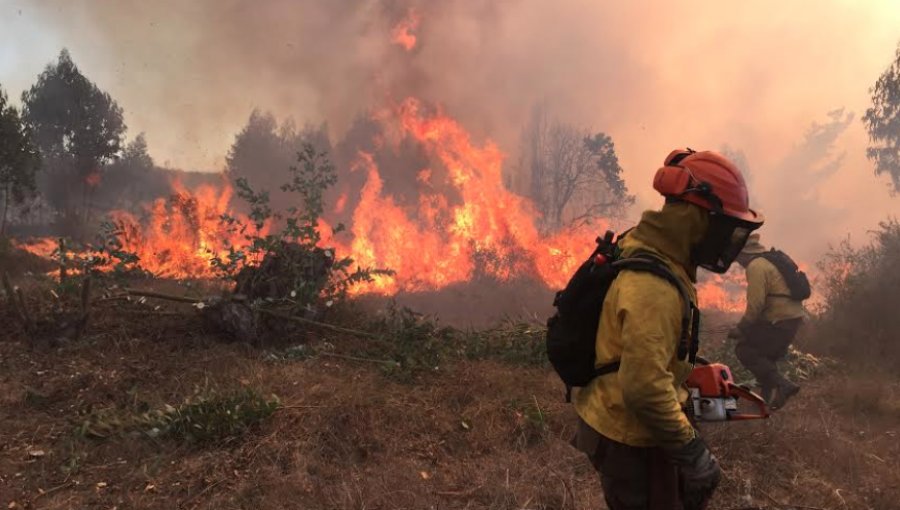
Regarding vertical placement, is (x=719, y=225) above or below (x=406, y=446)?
above

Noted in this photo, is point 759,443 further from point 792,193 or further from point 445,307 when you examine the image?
point 792,193

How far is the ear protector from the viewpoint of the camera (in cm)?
218

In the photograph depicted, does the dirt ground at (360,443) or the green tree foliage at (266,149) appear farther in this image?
the green tree foliage at (266,149)

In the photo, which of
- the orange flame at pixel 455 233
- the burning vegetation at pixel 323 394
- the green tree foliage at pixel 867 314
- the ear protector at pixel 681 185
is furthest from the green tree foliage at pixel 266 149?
the ear protector at pixel 681 185

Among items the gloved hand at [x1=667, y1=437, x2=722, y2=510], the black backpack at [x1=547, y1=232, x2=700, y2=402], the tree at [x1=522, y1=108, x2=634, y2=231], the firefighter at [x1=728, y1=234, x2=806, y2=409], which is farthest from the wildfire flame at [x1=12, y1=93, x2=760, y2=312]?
the gloved hand at [x1=667, y1=437, x2=722, y2=510]

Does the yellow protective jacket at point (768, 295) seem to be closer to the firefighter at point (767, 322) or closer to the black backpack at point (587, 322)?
the firefighter at point (767, 322)

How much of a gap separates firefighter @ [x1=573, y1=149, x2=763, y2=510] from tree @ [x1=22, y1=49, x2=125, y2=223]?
37937 mm

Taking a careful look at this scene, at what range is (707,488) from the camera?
2.15 meters

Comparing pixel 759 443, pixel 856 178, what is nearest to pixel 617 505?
pixel 759 443

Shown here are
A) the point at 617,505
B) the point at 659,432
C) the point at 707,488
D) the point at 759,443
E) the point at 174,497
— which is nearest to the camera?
the point at 659,432

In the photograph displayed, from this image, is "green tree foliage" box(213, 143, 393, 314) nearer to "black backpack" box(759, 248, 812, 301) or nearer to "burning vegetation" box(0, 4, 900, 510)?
"burning vegetation" box(0, 4, 900, 510)

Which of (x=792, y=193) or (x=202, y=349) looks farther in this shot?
(x=792, y=193)

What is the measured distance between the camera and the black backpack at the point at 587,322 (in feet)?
7.05

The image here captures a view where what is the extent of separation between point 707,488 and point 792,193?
62.9 m
